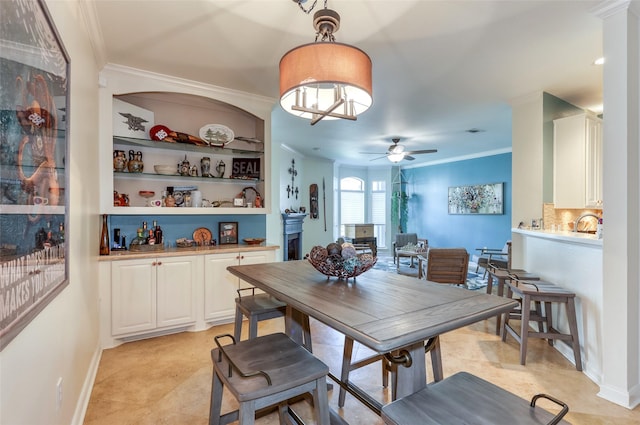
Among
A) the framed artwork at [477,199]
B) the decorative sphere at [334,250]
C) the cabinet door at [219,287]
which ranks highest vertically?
the framed artwork at [477,199]

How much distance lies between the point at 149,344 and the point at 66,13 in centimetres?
265

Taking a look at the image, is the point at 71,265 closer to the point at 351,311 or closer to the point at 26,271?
the point at 26,271

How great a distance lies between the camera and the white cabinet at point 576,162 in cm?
344

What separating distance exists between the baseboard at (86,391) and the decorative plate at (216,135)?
7.25ft

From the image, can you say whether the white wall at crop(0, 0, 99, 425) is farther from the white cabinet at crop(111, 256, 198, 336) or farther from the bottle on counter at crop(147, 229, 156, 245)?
the bottle on counter at crop(147, 229, 156, 245)

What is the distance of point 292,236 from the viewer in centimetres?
652

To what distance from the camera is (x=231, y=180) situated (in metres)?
3.78

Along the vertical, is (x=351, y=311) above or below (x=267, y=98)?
below

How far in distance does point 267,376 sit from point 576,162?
154 inches

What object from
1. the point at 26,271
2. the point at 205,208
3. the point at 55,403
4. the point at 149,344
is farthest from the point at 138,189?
the point at 26,271

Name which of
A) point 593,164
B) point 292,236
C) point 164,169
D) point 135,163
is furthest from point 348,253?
point 292,236

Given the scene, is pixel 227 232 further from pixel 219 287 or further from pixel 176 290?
pixel 176 290

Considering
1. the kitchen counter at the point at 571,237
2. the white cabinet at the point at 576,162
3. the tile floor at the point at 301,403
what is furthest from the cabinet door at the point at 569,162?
the tile floor at the point at 301,403

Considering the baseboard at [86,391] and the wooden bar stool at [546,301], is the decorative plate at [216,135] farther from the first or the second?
the wooden bar stool at [546,301]
